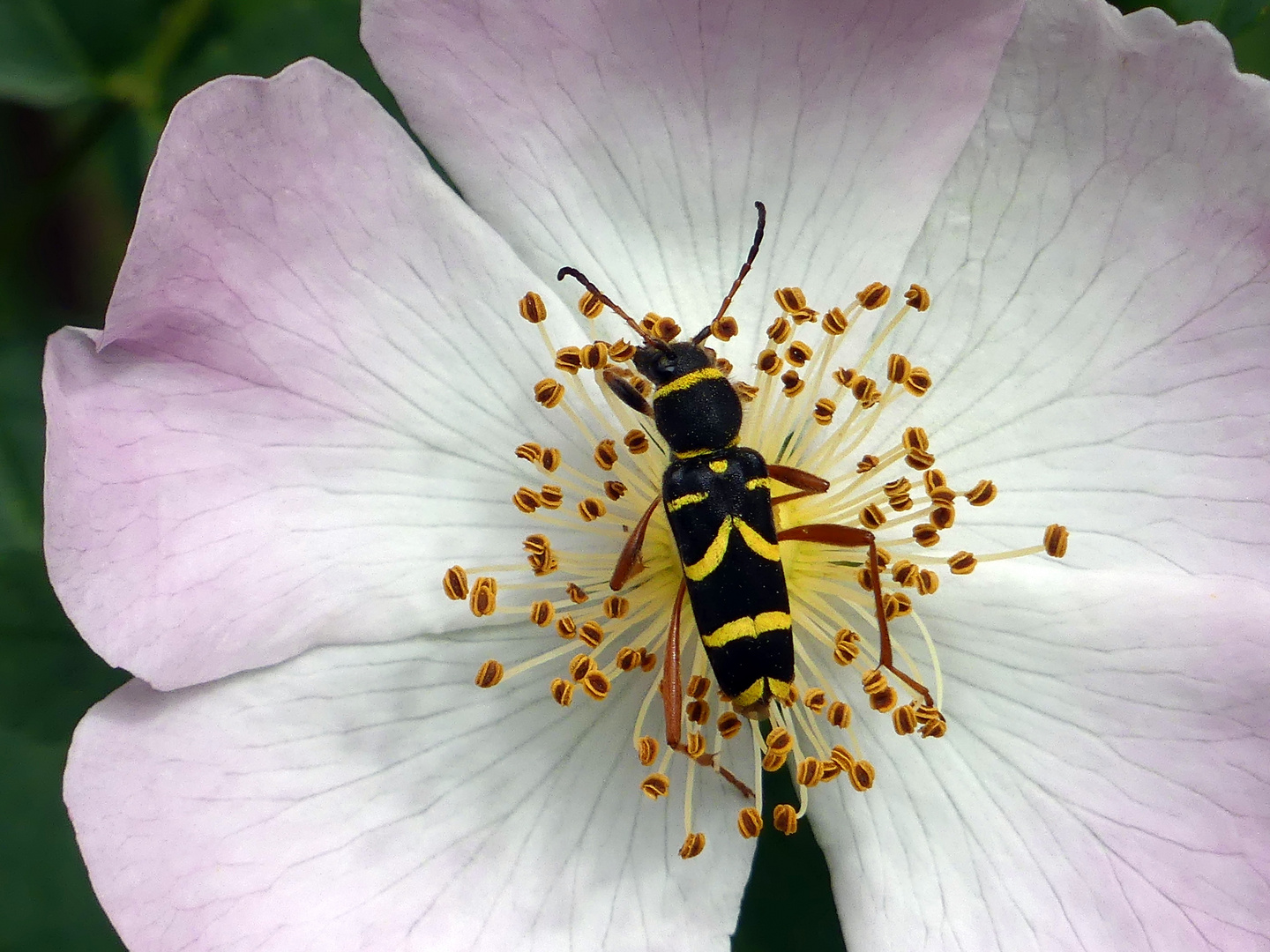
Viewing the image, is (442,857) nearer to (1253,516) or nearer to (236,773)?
(236,773)

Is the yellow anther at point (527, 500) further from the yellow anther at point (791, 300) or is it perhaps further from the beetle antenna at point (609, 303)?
the yellow anther at point (791, 300)

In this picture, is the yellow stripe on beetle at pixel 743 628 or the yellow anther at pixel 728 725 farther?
the yellow anther at pixel 728 725

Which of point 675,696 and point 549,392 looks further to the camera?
point 549,392

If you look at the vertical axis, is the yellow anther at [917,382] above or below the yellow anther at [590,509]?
above

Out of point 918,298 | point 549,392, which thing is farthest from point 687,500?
point 918,298

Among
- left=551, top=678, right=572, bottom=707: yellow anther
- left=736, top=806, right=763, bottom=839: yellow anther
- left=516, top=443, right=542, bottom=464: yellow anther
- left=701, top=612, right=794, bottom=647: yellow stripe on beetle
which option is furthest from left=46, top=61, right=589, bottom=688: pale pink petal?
left=736, top=806, right=763, bottom=839: yellow anther

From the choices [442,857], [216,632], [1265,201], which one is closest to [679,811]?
[442,857]

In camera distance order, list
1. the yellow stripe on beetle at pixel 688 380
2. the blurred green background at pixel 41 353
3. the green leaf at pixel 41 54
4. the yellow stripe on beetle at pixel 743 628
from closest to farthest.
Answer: the yellow stripe on beetle at pixel 743 628, the yellow stripe on beetle at pixel 688 380, the blurred green background at pixel 41 353, the green leaf at pixel 41 54

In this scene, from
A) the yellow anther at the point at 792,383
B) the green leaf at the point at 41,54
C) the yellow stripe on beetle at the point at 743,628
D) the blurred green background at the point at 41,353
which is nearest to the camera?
the yellow stripe on beetle at the point at 743,628

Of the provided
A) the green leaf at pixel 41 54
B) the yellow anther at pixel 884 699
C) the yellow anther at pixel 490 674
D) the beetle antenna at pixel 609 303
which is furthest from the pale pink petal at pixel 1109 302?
the green leaf at pixel 41 54

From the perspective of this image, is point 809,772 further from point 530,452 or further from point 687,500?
point 530,452
